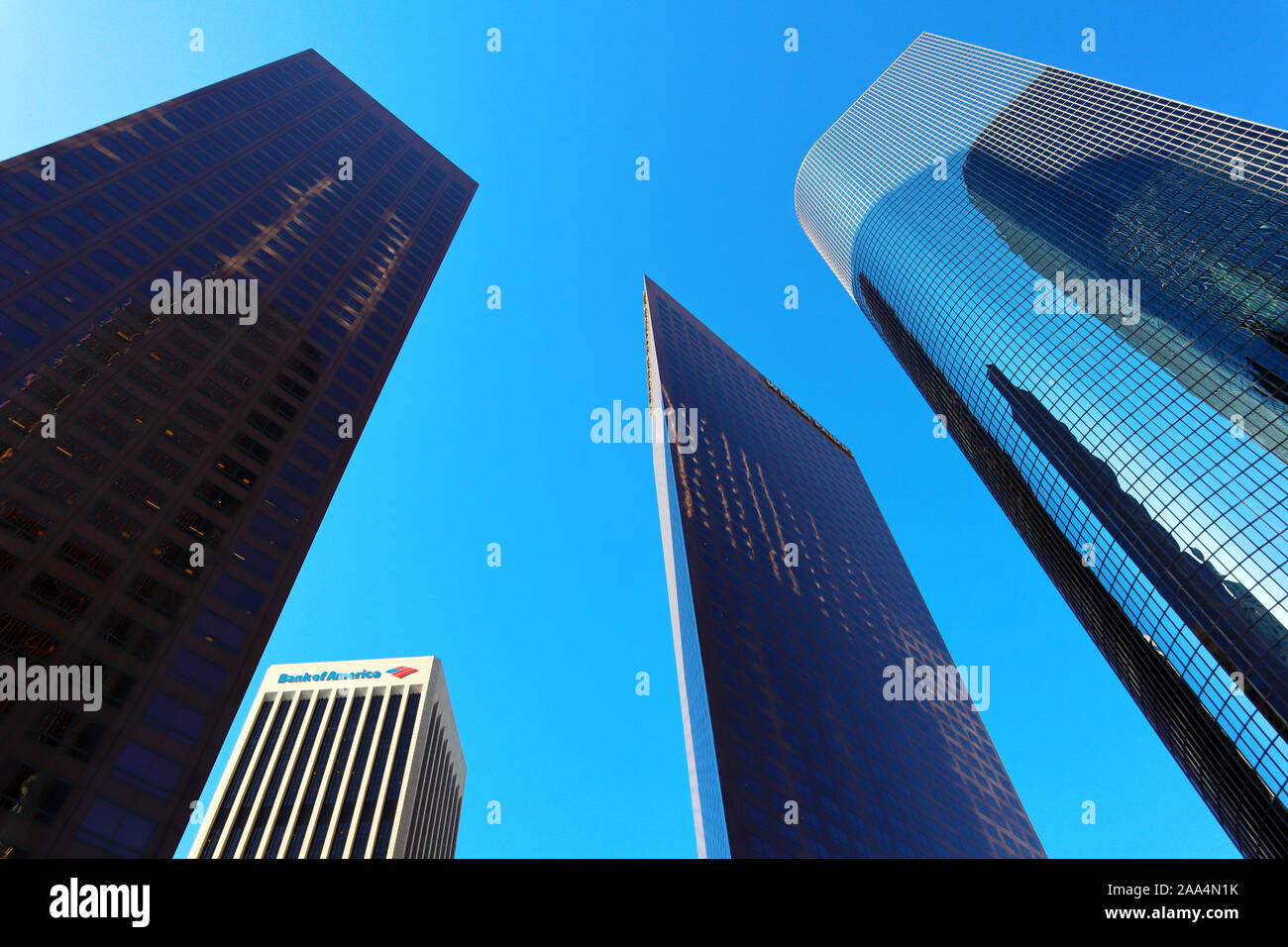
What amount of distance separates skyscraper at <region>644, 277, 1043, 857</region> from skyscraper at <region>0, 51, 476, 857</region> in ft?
143

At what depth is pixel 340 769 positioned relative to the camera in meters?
97.7

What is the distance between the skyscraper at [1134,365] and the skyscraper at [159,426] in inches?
3484

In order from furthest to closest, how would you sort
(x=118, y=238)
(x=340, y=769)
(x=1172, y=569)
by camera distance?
(x=340, y=769) → (x=1172, y=569) → (x=118, y=238)

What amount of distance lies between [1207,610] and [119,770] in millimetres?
94471

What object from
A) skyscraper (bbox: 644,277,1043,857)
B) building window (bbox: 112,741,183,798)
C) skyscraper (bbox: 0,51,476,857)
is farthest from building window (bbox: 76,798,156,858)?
skyscraper (bbox: 644,277,1043,857)

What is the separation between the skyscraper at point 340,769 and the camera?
90062 millimetres

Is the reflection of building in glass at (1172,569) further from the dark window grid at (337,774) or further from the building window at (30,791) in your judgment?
the dark window grid at (337,774)

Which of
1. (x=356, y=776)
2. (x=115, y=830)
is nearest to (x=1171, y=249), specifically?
(x=115, y=830)

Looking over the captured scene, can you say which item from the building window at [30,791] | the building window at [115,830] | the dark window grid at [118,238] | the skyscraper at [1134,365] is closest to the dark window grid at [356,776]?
the building window at [115,830]

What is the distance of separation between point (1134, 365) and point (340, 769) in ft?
385

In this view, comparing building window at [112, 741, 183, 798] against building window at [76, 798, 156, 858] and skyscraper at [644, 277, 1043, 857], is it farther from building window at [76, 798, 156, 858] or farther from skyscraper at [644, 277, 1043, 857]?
skyscraper at [644, 277, 1043, 857]

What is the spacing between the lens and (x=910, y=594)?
513 ft

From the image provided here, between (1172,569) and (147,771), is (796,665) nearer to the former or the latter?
(1172,569)
